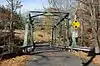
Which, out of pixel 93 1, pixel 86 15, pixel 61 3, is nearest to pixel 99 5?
pixel 93 1

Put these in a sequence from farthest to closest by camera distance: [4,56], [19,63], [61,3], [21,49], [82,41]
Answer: [61,3] < [82,41] < [21,49] < [4,56] < [19,63]

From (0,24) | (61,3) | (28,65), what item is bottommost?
(28,65)

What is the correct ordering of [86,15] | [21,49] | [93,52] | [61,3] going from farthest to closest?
1. [61,3]
2. [86,15]
3. [21,49]
4. [93,52]

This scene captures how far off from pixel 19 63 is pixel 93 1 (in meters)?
9.51

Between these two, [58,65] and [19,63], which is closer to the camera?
[58,65]

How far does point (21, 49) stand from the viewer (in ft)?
81.6

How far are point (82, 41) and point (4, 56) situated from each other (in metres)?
25.9

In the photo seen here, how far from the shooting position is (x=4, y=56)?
66.4 ft

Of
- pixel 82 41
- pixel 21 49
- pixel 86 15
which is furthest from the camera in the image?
pixel 82 41

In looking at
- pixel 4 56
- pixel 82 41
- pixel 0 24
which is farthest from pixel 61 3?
pixel 4 56

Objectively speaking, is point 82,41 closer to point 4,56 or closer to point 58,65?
point 4,56

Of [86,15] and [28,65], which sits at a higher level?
[86,15]

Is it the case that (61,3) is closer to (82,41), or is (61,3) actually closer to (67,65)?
(82,41)

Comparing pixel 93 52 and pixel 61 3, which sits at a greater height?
pixel 61 3
